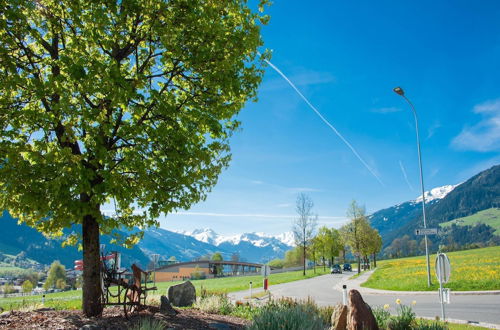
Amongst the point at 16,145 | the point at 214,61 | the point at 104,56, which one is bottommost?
the point at 16,145

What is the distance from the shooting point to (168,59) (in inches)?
415

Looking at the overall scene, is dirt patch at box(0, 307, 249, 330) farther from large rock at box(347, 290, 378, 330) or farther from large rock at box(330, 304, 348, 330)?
large rock at box(347, 290, 378, 330)

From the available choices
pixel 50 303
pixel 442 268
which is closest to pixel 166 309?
pixel 442 268

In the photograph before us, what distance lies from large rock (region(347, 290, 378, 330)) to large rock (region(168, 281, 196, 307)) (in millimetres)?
9704

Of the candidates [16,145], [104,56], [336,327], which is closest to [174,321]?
[336,327]

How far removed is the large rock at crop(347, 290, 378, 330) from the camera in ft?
28.0

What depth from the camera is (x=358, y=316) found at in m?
8.59

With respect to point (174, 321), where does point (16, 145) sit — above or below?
above

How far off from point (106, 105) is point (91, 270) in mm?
4461

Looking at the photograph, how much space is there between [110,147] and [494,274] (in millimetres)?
29508

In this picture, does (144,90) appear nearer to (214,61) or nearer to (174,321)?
(214,61)

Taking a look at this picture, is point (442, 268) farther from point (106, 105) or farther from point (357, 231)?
point (357, 231)

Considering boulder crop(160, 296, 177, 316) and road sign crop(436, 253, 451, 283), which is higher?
road sign crop(436, 253, 451, 283)

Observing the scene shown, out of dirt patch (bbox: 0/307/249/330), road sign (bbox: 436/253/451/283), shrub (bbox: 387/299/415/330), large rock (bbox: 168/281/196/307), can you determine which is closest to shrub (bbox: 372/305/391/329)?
shrub (bbox: 387/299/415/330)
